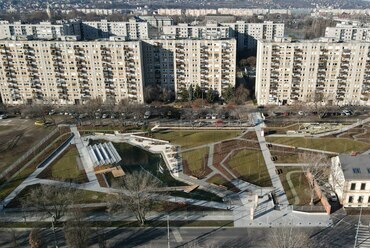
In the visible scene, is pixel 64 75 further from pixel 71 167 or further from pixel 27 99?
pixel 71 167

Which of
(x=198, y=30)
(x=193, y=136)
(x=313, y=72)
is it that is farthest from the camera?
(x=198, y=30)

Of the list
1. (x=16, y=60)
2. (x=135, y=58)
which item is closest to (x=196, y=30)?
(x=135, y=58)

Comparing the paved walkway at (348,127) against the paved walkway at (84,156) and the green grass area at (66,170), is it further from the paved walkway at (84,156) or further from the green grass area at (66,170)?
the green grass area at (66,170)

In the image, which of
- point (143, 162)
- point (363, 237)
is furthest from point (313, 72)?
point (363, 237)

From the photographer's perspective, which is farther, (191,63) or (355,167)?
(191,63)

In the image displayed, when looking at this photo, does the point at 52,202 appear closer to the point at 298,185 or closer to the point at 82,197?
the point at 82,197

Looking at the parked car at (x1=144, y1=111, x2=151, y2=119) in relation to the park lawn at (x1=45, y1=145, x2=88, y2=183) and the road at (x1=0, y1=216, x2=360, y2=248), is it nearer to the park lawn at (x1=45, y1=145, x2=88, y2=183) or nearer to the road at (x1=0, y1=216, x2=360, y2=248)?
the park lawn at (x1=45, y1=145, x2=88, y2=183)

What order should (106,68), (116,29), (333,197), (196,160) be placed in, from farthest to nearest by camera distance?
(116,29)
(106,68)
(196,160)
(333,197)
